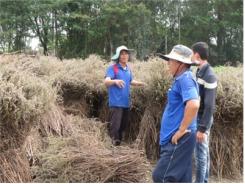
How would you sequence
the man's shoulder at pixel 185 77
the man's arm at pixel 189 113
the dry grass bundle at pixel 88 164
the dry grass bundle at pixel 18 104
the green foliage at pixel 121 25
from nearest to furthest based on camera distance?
→ the man's arm at pixel 189 113
the man's shoulder at pixel 185 77
the dry grass bundle at pixel 18 104
the dry grass bundle at pixel 88 164
the green foliage at pixel 121 25

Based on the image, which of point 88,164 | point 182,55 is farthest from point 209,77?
point 88,164

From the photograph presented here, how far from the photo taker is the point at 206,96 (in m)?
5.70

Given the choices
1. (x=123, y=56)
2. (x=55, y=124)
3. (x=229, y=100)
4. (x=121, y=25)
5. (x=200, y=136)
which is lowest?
(x=55, y=124)

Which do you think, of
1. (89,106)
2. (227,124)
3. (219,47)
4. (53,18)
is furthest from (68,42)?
(227,124)

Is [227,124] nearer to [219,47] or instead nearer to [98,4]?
[98,4]

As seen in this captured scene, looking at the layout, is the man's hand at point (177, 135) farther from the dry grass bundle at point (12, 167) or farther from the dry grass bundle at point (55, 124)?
the dry grass bundle at point (55, 124)

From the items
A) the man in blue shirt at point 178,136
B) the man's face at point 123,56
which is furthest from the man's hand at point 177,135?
the man's face at point 123,56

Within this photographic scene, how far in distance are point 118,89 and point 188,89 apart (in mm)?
2951

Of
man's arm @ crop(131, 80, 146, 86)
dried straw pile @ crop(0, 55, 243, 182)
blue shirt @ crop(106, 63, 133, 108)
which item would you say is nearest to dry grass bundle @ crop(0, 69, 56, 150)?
dried straw pile @ crop(0, 55, 243, 182)

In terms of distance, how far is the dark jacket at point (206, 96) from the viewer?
556 cm

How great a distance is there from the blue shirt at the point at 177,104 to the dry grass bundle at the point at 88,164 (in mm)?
1664

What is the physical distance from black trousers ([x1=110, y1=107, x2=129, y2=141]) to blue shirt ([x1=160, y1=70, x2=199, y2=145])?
2.74 metres

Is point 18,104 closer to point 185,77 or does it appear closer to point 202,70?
point 185,77

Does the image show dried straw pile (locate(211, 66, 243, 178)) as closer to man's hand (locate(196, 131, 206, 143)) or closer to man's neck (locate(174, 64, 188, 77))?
man's hand (locate(196, 131, 206, 143))
